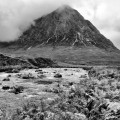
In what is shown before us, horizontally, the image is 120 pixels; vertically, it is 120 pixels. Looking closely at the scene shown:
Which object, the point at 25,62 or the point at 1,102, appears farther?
the point at 25,62

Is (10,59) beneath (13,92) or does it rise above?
above

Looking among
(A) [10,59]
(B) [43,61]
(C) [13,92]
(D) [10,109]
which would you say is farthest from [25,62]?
(D) [10,109]

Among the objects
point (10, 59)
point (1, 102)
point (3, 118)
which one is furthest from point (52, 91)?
point (10, 59)

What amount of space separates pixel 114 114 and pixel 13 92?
14666mm

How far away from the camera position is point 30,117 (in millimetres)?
13594

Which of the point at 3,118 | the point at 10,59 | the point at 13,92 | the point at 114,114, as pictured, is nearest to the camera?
Result: the point at 114,114

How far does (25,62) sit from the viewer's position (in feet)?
358

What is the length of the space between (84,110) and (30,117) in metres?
3.07

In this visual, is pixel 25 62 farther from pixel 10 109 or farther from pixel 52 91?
pixel 10 109

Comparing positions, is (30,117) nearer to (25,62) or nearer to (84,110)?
(84,110)

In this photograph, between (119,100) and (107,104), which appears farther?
(119,100)

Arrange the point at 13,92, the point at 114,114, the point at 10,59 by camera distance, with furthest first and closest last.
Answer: the point at 10,59, the point at 13,92, the point at 114,114

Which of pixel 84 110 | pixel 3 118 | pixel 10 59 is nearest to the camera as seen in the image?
pixel 3 118

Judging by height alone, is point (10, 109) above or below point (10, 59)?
below
